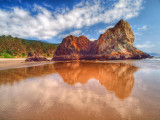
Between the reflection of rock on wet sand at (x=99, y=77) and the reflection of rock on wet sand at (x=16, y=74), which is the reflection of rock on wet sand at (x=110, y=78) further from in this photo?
the reflection of rock on wet sand at (x=16, y=74)

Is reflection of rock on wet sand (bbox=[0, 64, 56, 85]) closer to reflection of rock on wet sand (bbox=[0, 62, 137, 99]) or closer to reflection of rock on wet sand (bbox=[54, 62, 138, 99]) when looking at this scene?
reflection of rock on wet sand (bbox=[0, 62, 137, 99])

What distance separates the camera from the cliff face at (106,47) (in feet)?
84.8

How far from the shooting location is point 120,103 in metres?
2.61

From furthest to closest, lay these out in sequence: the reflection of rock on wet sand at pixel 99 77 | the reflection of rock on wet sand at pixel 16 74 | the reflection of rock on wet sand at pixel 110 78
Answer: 1. the reflection of rock on wet sand at pixel 16 74
2. the reflection of rock on wet sand at pixel 99 77
3. the reflection of rock on wet sand at pixel 110 78

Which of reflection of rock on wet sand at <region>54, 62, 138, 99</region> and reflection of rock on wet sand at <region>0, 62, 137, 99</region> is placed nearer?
reflection of rock on wet sand at <region>54, 62, 138, 99</region>

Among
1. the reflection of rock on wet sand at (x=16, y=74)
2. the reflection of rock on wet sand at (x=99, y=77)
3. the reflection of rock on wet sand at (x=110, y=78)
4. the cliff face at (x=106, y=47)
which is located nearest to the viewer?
the reflection of rock on wet sand at (x=110, y=78)

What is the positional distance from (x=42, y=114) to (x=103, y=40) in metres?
29.1

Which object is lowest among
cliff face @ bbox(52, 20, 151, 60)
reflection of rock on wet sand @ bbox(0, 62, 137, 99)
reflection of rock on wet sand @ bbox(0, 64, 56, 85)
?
reflection of rock on wet sand @ bbox(0, 64, 56, 85)

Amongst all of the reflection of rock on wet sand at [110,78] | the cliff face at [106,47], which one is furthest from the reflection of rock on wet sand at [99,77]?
the cliff face at [106,47]

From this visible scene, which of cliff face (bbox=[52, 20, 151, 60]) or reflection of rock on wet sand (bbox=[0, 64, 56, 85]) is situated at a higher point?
cliff face (bbox=[52, 20, 151, 60])

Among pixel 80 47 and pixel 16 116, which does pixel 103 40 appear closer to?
pixel 80 47

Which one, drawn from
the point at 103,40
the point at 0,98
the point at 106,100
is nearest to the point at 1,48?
the point at 103,40

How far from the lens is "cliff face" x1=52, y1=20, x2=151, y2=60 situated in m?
25.8

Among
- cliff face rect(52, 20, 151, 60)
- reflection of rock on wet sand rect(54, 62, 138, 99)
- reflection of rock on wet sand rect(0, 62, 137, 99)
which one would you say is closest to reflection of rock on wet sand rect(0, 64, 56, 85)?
reflection of rock on wet sand rect(0, 62, 137, 99)
